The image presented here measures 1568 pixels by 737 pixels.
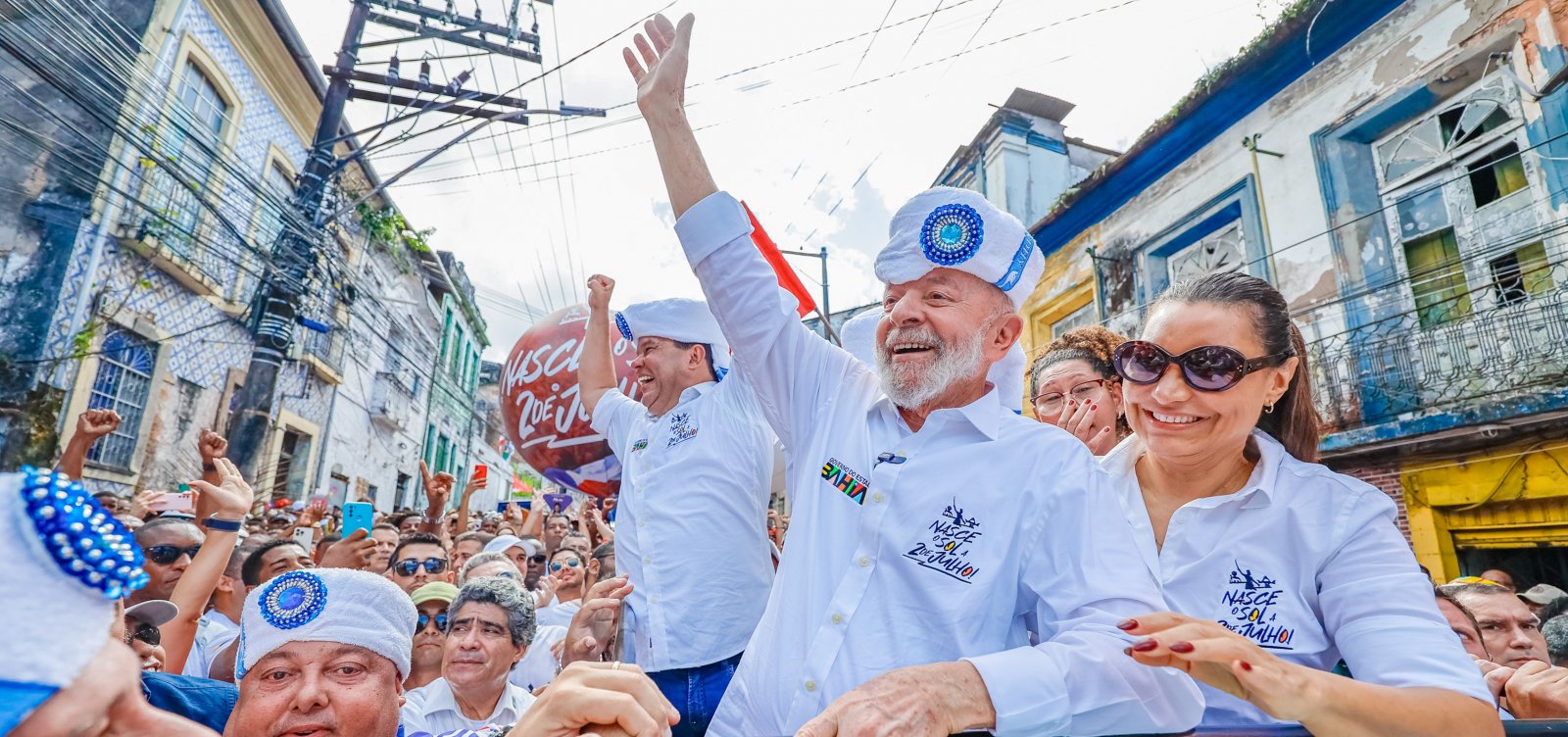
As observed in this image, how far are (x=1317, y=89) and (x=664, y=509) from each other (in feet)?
36.5

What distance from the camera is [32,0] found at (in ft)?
26.4

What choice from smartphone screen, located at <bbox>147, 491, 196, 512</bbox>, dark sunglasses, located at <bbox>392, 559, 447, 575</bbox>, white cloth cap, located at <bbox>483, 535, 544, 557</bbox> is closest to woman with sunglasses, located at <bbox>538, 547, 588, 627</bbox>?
white cloth cap, located at <bbox>483, 535, 544, 557</bbox>

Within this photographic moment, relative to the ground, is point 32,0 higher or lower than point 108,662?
higher

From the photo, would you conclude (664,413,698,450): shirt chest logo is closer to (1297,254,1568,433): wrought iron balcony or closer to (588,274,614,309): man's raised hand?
(588,274,614,309): man's raised hand

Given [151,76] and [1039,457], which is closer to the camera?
[1039,457]

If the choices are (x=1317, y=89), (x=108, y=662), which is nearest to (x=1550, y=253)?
(x=1317, y=89)

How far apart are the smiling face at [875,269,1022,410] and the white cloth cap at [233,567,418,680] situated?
1.58m

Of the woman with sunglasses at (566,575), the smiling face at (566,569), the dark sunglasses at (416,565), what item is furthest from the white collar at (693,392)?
the smiling face at (566,569)

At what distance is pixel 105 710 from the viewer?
74 centimetres

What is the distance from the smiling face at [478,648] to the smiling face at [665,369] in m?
1.29

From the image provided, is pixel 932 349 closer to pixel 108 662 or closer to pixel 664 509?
pixel 664 509

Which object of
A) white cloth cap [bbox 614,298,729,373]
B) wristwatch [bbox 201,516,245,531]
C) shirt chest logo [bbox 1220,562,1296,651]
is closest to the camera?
shirt chest logo [bbox 1220,562,1296,651]

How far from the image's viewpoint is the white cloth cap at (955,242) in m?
1.88

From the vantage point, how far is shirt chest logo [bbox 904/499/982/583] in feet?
5.13
